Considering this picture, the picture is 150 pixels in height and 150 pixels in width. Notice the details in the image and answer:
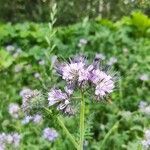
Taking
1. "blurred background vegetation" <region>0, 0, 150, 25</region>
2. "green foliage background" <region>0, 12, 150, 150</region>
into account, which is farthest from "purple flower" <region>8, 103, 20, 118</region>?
"blurred background vegetation" <region>0, 0, 150, 25</region>

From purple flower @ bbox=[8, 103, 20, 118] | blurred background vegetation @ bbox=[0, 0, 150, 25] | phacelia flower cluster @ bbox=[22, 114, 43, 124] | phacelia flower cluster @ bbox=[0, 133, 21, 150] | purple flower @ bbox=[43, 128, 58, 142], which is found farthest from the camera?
blurred background vegetation @ bbox=[0, 0, 150, 25]

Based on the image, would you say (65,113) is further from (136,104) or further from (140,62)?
(140,62)

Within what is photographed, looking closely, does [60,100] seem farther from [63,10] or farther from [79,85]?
[63,10]

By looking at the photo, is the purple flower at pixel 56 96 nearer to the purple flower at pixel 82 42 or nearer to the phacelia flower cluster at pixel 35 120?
the phacelia flower cluster at pixel 35 120

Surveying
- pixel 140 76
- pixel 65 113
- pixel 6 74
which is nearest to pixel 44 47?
pixel 6 74

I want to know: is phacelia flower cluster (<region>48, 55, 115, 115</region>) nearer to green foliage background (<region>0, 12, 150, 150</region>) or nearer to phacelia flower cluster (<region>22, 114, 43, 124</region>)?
green foliage background (<region>0, 12, 150, 150</region>)

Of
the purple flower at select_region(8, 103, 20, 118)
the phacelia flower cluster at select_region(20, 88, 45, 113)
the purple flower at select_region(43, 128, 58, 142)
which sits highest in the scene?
the phacelia flower cluster at select_region(20, 88, 45, 113)

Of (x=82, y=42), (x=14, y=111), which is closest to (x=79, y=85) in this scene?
(x=14, y=111)

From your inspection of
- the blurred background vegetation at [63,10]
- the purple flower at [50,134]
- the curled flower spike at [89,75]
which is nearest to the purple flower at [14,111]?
the purple flower at [50,134]
